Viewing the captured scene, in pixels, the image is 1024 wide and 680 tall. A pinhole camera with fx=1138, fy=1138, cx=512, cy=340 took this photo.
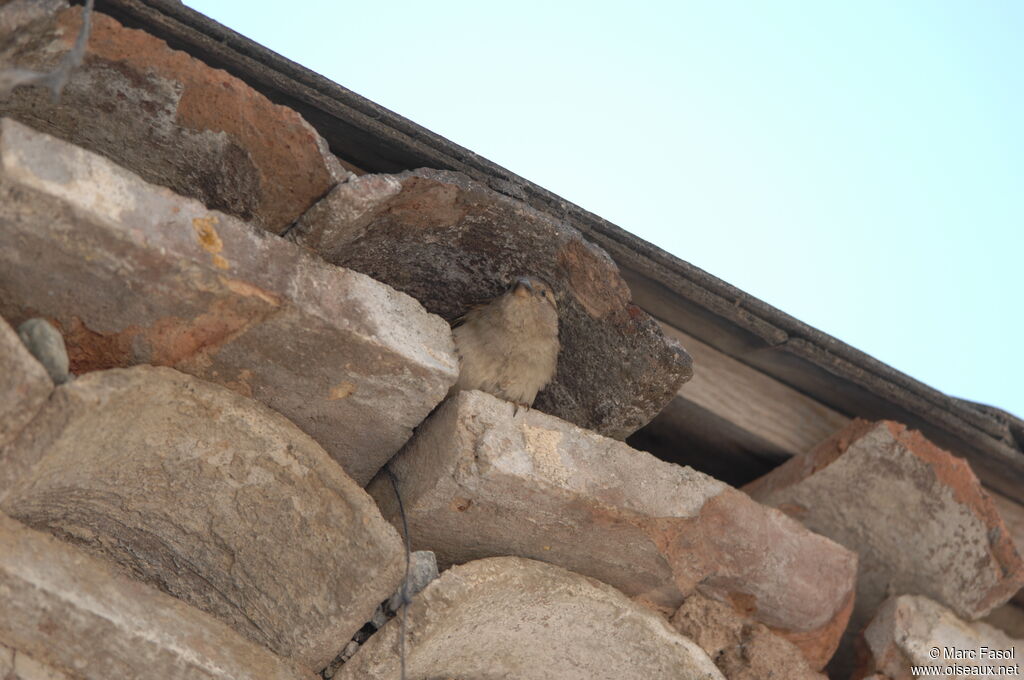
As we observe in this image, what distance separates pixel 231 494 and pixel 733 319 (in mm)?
1686

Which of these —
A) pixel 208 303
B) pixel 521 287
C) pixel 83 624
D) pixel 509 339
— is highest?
pixel 521 287

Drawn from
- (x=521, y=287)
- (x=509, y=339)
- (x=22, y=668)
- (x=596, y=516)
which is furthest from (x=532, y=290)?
(x=22, y=668)

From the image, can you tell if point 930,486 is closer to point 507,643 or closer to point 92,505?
point 507,643

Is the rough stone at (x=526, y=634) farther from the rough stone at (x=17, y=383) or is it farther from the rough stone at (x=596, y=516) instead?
the rough stone at (x=17, y=383)

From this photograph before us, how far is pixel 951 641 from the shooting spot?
12.2 feet

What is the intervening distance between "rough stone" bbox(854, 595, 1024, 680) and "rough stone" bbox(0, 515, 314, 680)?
209 centimetres

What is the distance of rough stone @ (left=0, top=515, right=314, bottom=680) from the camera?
2.44 m

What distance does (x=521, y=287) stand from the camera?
326 centimetres

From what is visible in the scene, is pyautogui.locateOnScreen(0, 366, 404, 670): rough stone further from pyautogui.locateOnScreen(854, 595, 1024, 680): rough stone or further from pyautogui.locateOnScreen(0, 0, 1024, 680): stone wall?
pyautogui.locateOnScreen(854, 595, 1024, 680): rough stone

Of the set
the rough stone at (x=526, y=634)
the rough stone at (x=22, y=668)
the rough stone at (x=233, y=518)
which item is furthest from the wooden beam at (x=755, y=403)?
the rough stone at (x=22, y=668)

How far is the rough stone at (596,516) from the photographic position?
2.94m

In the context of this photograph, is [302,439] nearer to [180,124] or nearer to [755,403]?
[180,124]

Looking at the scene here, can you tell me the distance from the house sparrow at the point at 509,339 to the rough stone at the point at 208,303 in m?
0.31

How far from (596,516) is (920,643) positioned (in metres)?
1.35
